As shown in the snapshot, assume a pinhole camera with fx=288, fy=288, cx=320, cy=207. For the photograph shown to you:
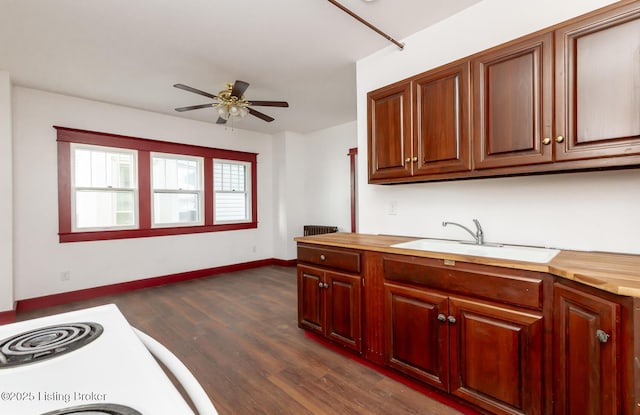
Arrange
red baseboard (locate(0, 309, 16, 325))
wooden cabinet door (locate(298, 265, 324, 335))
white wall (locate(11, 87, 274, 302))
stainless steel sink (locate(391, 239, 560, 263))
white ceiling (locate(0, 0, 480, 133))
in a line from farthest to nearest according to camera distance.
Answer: white wall (locate(11, 87, 274, 302)) < red baseboard (locate(0, 309, 16, 325)) < wooden cabinet door (locate(298, 265, 324, 335)) < white ceiling (locate(0, 0, 480, 133)) < stainless steel sink (locate(391, 239, 560, 263))

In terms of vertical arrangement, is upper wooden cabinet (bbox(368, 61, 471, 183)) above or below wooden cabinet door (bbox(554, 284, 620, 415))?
above

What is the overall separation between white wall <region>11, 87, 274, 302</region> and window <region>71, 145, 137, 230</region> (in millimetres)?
230

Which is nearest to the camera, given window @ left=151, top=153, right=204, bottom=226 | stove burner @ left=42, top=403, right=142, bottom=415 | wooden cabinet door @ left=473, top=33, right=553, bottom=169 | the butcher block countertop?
stove burner @ left=42, top=403, right=142, bottom=415

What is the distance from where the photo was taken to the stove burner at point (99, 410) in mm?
463

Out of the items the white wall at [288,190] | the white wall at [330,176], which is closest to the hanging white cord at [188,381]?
the white wall at [330,176]

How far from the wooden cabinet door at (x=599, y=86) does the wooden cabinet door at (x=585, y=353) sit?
76 centimetres

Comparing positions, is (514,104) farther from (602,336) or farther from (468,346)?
(468,346)

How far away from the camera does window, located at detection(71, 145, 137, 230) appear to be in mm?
3840

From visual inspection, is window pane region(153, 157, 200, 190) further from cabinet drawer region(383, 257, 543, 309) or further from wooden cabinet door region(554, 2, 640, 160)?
wooden cabinet door region(554, 2, 640, 160)

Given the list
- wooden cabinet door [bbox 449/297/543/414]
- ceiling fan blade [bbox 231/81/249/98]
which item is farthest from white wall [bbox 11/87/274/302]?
wooden cabinet door [bbox 449/297/543/414]

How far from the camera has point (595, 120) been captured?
4.73 feet

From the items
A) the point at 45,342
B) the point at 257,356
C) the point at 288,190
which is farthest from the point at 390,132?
the point at 288,190

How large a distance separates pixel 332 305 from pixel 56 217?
3.75 m

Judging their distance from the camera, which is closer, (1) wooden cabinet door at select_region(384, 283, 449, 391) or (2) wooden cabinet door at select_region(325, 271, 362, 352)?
(1) wooden cabinet door at select_region(384, 283, 449, 391)
